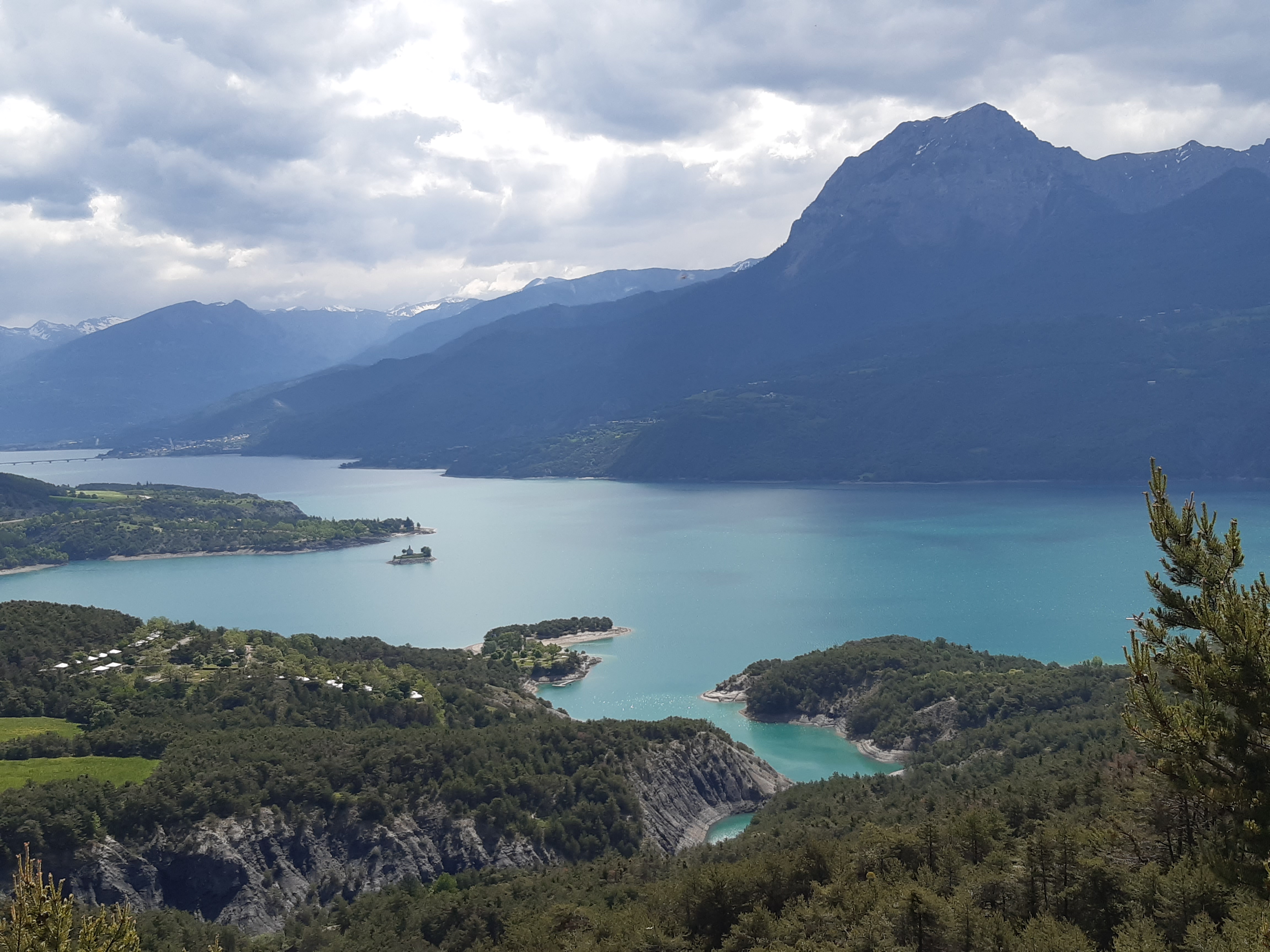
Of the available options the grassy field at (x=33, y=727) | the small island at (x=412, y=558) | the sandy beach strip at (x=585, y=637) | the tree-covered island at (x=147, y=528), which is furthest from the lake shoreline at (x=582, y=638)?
the tree-covered island at (x=147, y=528)

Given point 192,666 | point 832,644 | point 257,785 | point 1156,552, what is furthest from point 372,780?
point 1156,552

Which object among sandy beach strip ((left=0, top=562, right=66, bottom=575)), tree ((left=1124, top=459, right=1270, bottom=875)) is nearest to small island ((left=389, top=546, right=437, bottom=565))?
sandy beach strip ((left=0, top=562, right=66, bottom=575))

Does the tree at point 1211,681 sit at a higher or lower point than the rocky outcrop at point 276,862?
higher

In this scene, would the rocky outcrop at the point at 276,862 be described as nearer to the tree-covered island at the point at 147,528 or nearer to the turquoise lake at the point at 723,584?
the turquoise lake at the point at 723,584

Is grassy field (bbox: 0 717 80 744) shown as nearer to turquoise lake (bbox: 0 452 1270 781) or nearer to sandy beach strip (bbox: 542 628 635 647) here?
turquoise lake (bbox: 0 452 1270 781)

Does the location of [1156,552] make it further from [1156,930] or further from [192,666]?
[1156,930]

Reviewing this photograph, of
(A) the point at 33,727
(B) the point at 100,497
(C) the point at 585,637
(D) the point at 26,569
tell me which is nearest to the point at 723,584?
(C) the point at 585,637
